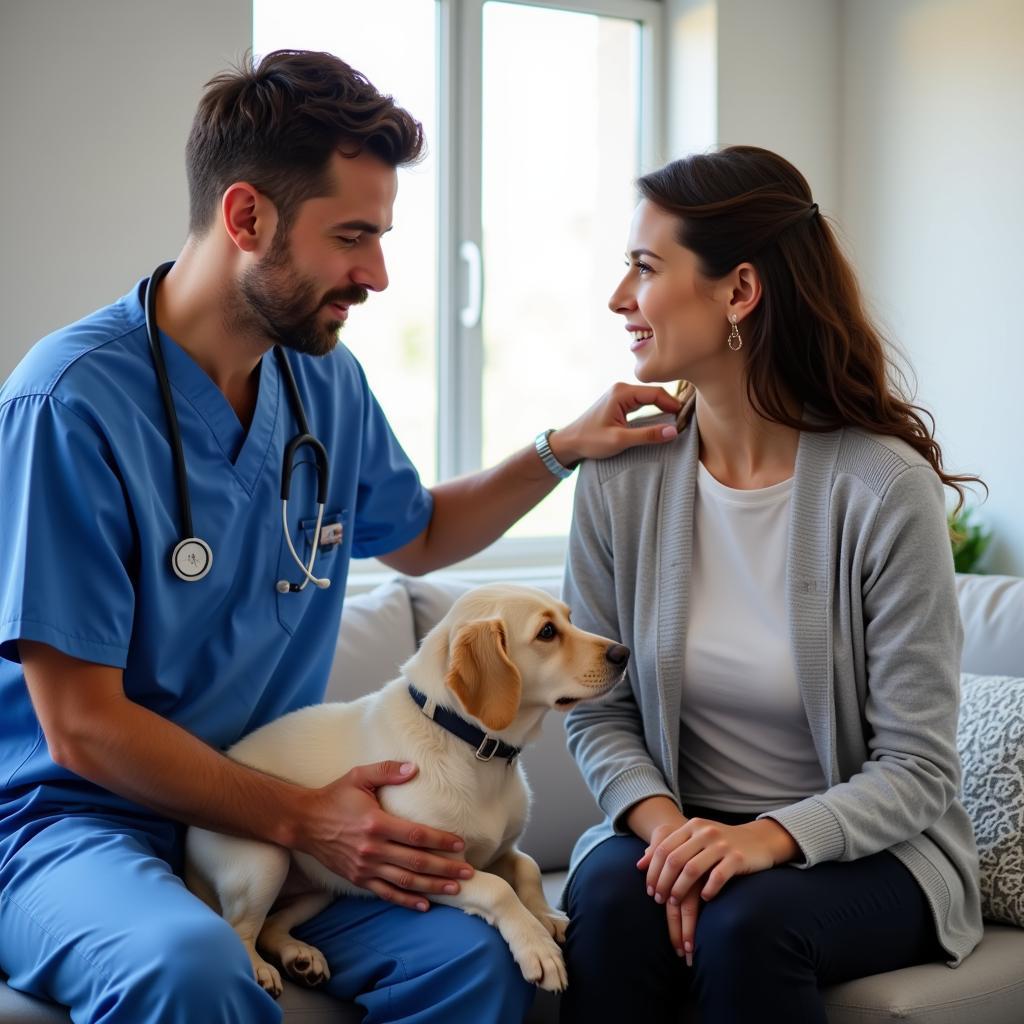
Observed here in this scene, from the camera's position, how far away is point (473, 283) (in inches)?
135

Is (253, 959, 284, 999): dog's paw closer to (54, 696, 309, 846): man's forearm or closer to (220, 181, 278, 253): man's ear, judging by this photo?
(54, 696, 309, 846): man's forearm

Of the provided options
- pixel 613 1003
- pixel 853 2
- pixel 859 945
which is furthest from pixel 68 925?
pixel 853 2

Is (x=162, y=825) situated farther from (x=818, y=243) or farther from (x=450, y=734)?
(x=818, y=243)

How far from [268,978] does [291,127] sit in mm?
1115

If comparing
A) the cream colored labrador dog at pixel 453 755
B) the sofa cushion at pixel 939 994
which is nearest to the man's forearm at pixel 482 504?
the cream colored labrador dog at pixel 453 755

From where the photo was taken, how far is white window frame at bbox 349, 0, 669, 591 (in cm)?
338

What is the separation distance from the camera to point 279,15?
3.19m

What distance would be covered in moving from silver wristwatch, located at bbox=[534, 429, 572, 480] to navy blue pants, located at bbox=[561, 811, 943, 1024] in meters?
0.65

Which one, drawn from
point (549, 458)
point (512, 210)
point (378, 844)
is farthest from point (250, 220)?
point (512, 210)

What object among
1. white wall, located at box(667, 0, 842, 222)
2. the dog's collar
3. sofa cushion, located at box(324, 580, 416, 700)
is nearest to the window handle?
white wall, located at box(667, 0, 842, 222)

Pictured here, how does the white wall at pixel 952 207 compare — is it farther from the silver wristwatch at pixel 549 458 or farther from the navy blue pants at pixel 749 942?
the navy blue pants at pixel 749 942

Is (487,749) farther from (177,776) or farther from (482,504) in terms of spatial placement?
(482,504)

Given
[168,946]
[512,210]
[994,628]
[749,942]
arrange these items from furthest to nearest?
[512,210]
[994,628]
[749,942]
[168,946]

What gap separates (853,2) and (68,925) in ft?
10.7
